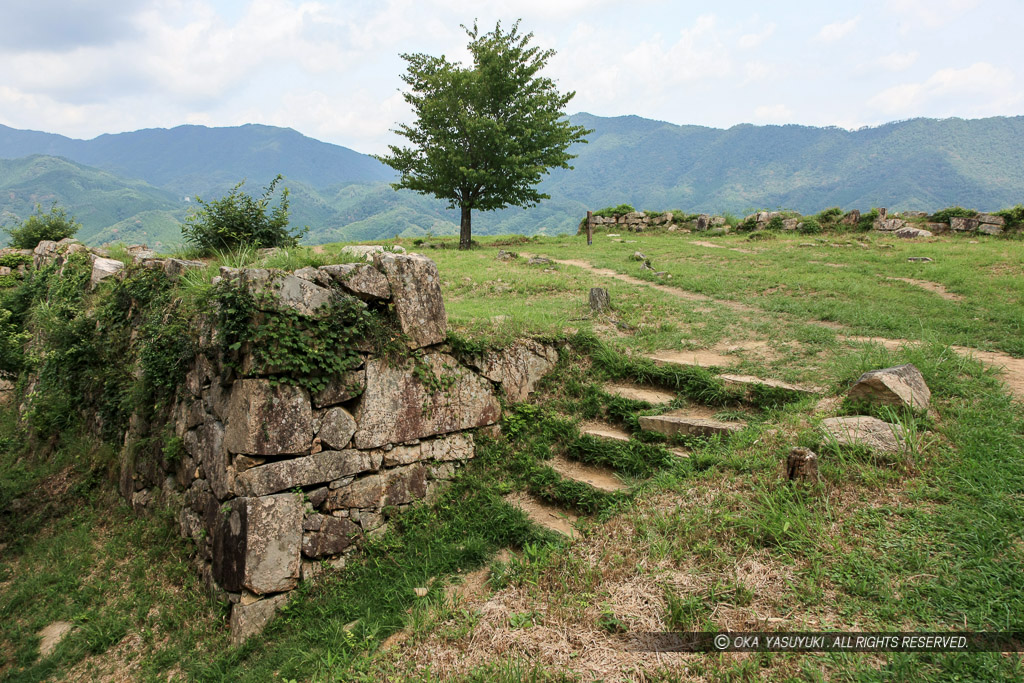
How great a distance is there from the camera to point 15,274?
38.2 ft

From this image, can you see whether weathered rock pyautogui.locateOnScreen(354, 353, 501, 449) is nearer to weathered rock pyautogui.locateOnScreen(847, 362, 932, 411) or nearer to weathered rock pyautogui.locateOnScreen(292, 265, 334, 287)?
weathered rock pyautogui.locateOnScreen(292, 265, 334, 287)

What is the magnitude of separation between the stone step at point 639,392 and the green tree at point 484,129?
49.2 ft

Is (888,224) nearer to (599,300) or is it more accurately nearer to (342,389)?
(599,300)

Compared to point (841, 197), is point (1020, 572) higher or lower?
lower

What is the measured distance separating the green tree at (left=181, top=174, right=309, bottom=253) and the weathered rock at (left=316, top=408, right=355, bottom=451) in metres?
3.29

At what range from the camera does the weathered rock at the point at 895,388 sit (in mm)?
5020

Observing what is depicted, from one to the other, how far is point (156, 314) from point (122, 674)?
13.2ft

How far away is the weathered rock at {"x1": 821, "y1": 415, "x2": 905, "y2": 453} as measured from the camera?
4.54m

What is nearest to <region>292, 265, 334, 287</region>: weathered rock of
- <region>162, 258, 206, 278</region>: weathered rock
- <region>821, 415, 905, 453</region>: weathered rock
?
<region>162, 258, 206, 278</region>: weathered rock

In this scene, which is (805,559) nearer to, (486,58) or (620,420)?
(620,420)

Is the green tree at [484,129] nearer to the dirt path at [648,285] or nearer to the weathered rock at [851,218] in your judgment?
the dirt path at [648,285]

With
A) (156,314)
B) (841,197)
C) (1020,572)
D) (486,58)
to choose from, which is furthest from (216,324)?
(841,197)

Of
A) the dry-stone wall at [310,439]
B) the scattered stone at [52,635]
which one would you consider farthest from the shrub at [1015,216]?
the scattered stone at [52,635]

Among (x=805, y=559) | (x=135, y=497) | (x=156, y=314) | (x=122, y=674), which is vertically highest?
(x=156, y=314)
